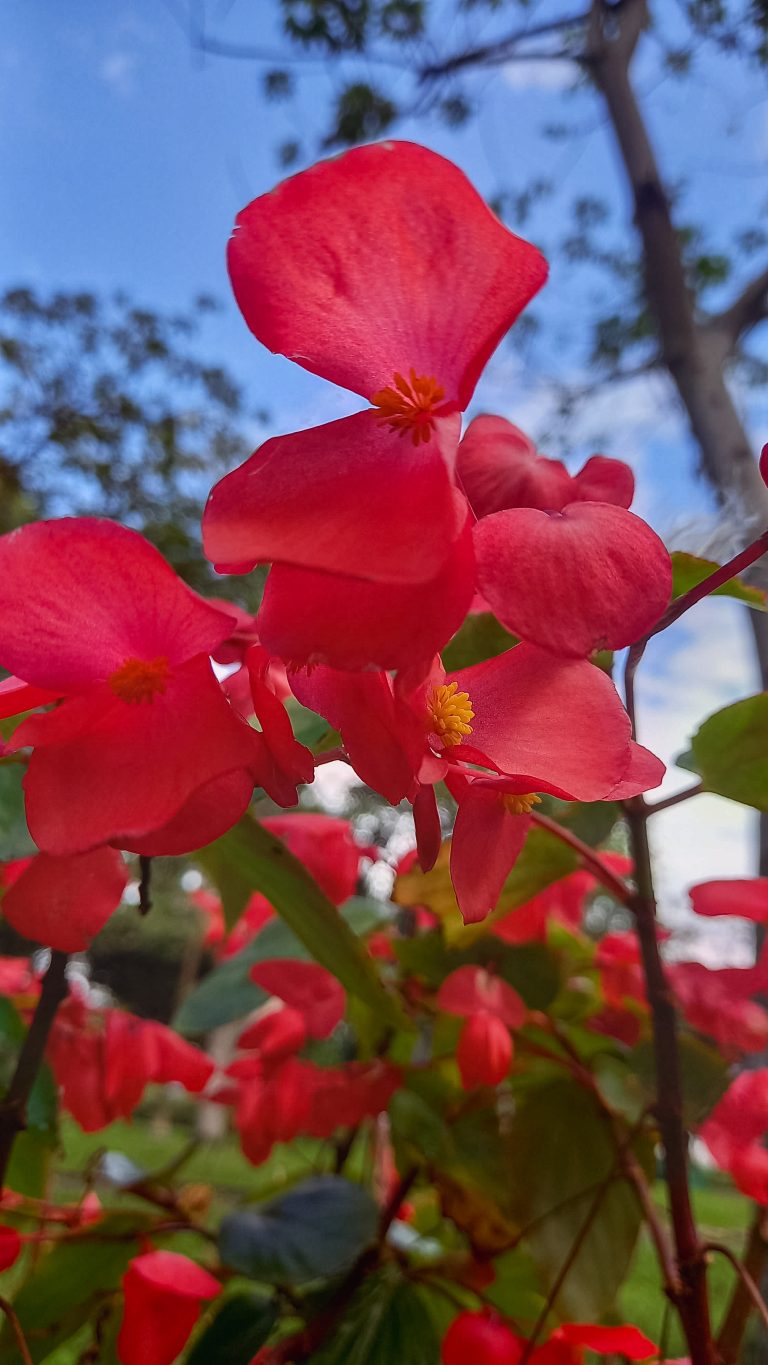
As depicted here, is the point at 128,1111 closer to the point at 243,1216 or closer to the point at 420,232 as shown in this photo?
the point at 243,1216

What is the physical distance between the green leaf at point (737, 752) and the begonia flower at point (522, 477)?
14 cm

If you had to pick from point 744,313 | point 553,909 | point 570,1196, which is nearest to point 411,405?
point 570,1196

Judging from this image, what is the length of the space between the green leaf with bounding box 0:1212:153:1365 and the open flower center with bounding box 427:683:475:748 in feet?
1.24

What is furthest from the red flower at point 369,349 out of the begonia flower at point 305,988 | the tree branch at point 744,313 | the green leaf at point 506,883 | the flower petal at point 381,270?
the tree branch at point 744,313

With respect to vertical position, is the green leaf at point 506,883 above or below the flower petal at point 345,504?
below

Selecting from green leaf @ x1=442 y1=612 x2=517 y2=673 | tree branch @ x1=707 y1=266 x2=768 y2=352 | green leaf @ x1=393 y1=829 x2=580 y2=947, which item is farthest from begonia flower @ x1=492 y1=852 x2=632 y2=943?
tree branch @ x1=707 y1=266 x2=768 y2=352

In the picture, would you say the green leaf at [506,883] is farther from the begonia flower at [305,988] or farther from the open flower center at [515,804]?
the open flower center at [515,804]

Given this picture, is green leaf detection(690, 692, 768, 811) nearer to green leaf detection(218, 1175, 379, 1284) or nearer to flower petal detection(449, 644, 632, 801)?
flower petal detection(449, 644, 632, 801)

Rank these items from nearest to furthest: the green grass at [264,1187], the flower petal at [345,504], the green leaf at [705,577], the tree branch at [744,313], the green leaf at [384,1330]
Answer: the flower petal at [345,504], the green leaf at [705,577], the green leaf at [384,1330], the green grass at [264,1187], the tree branch at [744,313]

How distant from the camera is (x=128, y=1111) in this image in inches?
19.9

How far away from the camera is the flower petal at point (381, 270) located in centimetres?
18

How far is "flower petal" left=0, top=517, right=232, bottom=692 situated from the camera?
191 millimetres

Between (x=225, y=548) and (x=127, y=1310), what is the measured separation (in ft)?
1.09

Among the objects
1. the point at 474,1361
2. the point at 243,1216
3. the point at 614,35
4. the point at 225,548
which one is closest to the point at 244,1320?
the point at 243,1216
